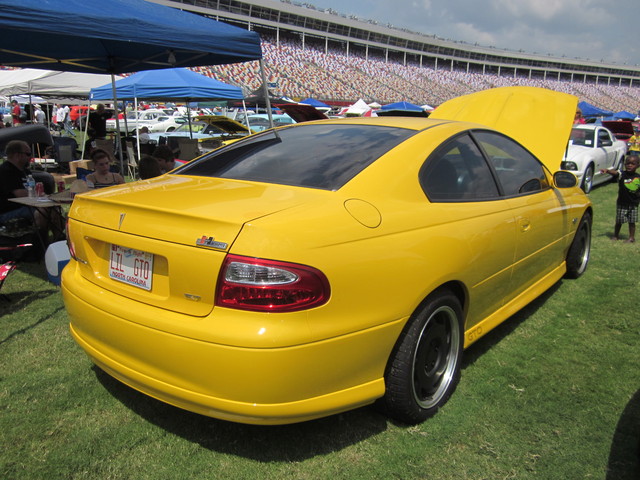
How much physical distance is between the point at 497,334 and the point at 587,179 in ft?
28.1

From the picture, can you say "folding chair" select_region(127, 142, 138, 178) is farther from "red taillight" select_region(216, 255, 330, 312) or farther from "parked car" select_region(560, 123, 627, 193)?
"red taillight" select_region(216, 255, 330, 312)

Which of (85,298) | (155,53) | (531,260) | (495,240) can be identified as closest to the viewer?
(85,298)

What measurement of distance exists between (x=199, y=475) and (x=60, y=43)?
19.9 feet

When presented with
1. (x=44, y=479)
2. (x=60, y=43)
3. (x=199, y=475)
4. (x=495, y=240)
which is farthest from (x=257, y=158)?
(x=60, y=43)

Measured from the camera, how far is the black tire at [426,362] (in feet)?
7.36

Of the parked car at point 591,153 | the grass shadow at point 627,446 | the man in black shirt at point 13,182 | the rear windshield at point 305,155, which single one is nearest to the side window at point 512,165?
the rear windshield at point 305,155

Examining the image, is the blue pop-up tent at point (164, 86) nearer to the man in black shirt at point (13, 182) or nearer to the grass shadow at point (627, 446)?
the man in black shirt at point (13, 182)

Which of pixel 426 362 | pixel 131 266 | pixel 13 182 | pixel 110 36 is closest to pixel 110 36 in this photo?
pixel 110 36

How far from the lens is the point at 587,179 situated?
1050 centimetres

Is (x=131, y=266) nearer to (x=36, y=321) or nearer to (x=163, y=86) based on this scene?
(x=36, y=321)

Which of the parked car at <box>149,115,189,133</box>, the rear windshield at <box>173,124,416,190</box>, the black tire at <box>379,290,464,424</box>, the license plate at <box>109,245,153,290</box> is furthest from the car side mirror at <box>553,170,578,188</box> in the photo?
the parked car at <box>149,115,189,133</box>

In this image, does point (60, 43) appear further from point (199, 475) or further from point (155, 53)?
point (199, 475)

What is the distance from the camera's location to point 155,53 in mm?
6988

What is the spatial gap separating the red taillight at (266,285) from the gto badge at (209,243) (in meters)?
0.05
